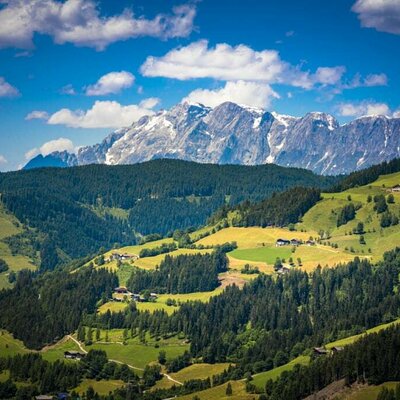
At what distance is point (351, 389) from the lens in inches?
6747

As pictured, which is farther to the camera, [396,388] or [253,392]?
[253,392]

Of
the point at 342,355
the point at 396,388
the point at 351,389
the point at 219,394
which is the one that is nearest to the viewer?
the point at 396,388

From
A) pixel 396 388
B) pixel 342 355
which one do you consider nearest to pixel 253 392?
pixel 342 355

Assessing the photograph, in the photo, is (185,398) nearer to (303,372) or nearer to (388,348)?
(303,372)

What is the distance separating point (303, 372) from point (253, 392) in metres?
13.9

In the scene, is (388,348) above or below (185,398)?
above

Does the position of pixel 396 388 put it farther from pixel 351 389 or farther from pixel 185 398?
pixel 185 398

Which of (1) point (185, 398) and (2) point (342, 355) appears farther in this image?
(1) point (185, 398)

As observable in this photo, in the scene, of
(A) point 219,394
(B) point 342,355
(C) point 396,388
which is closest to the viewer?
(C) point 396,388

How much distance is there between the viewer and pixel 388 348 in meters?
175

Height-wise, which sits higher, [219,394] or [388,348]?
[388,348]

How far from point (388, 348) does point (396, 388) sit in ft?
55.1

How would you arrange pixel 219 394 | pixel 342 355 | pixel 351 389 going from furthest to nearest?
pixel 219 394 < pixel 342 355 < pixel 351 389

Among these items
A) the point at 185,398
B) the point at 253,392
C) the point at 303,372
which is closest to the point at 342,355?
the point at 303,372
